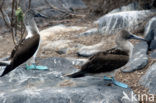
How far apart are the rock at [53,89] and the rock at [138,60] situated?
1.15m

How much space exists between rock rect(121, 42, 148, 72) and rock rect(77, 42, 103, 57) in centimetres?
100

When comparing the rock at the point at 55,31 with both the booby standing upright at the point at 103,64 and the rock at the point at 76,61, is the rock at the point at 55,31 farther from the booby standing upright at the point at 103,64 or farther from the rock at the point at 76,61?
the booby standing upright at the point at 103,64

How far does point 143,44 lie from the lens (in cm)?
699

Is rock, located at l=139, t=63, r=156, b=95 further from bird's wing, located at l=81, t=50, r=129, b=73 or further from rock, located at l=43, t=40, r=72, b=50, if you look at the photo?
rock, located at l=43, t=40, r=72, b=50

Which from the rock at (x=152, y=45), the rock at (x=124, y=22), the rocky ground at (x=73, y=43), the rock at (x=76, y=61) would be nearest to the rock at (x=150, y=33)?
the rock at (x=152, y=45)

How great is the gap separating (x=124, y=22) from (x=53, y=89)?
13.8 ft

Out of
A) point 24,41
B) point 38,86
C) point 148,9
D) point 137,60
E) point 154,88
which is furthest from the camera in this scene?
point 148,9

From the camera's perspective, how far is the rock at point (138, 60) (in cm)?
601

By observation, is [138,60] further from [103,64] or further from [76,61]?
[103,64]

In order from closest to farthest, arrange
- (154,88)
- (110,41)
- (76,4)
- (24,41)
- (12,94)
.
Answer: (12,94)
(154,88)
(24,41)
(110,41)
(76,4)

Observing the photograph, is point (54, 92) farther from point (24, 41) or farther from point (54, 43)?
point (54, 43)

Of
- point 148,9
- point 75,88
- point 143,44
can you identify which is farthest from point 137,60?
point 148,9

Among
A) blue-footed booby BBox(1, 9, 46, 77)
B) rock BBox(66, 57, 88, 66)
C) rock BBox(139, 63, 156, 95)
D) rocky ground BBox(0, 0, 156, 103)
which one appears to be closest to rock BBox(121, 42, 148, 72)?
rocky ground BBox(0, 0, 156, 103)

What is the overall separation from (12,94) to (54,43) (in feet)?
12.7
